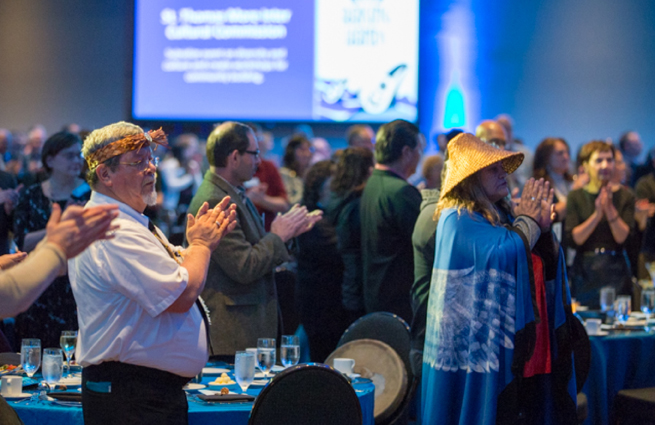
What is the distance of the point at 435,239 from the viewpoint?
11.2ft

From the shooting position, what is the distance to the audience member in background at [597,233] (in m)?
5.20

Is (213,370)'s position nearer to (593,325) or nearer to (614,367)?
(593,325)

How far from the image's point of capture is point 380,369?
3422 millimetres

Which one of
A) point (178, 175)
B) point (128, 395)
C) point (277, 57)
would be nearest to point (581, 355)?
point (128, 395)

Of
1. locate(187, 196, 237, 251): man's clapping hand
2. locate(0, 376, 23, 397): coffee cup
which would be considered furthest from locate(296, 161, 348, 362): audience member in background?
locate(187, 196, 237, 251): man's clapping hand

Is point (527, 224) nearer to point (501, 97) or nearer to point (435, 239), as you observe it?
point (435, 239)

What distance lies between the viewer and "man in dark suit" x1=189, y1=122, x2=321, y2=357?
3486 mm

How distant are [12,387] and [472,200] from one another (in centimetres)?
181

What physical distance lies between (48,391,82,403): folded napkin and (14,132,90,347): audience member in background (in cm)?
141

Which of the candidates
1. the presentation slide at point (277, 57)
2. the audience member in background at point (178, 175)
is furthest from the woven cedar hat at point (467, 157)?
the presentation slide at point (277, 57)

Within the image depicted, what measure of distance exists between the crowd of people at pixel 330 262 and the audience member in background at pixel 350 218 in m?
0.01

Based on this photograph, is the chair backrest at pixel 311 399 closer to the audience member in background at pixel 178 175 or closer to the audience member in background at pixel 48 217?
the audience member in background at pixel 48 217

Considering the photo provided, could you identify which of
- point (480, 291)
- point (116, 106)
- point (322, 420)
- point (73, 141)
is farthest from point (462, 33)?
point (322, 420)

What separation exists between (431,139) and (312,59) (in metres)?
1.95
